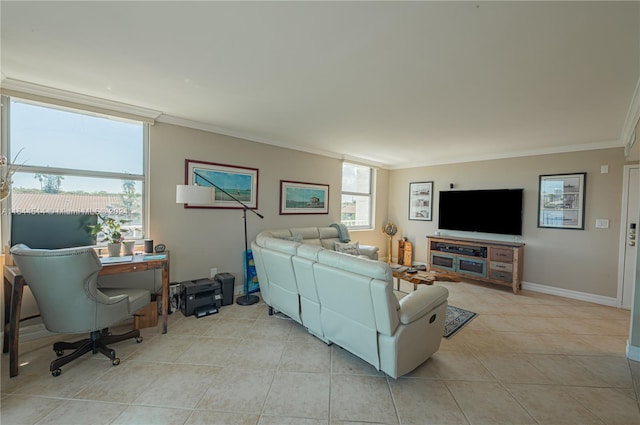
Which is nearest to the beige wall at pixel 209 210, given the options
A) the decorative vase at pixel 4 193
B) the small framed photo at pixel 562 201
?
the decorative vase at pixel 4 193

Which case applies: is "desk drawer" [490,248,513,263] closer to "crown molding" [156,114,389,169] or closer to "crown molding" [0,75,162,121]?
"crown molding" [156,114,389,169]

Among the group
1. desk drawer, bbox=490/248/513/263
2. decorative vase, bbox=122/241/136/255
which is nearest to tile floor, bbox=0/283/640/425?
decorative vase, bbox=122/241/136/255

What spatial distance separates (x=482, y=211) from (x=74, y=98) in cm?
608

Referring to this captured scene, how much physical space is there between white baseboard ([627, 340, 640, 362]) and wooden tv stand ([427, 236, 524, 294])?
176 cm

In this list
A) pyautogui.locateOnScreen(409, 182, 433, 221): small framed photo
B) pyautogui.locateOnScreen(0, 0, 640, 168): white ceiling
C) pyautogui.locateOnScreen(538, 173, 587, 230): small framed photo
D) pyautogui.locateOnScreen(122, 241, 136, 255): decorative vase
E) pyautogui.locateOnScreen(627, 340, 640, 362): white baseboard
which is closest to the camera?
pyautogui.locateOnScreen(0, 0, 640, 168): white ceiling

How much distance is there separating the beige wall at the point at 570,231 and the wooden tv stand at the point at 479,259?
14.1 inches

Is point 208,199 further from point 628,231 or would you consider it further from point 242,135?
point 628,231

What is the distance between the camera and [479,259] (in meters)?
4.56

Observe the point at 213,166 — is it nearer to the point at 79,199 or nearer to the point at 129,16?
the point at 79,199

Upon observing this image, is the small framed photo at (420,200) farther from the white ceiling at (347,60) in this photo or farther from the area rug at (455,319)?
the area rug at (455,319)

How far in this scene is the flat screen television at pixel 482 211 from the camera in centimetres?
454

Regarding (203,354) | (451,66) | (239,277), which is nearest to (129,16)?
(451,66)

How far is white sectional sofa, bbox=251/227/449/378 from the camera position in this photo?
1891mm

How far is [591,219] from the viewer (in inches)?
154
